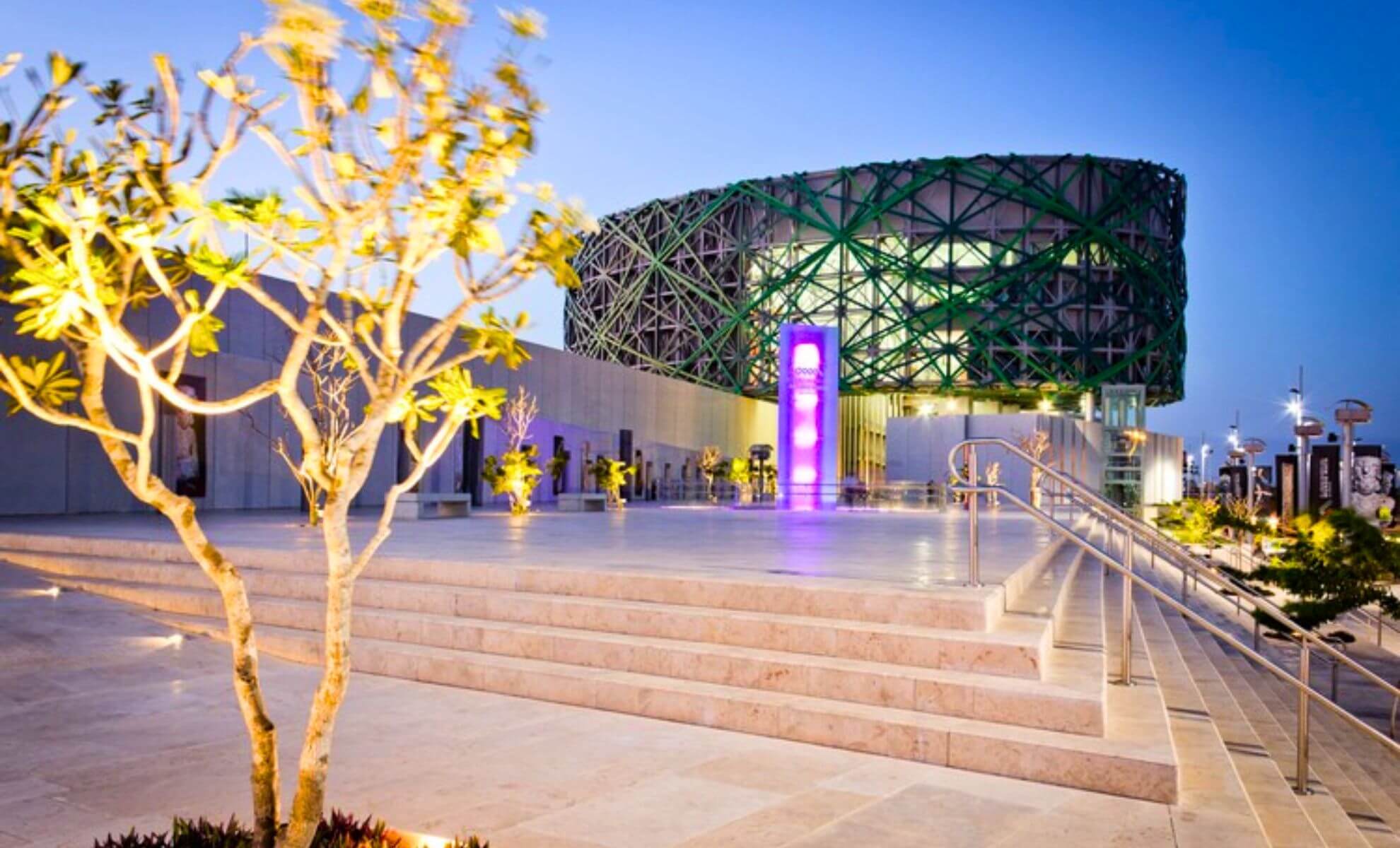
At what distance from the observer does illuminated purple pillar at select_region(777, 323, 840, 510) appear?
3303cm

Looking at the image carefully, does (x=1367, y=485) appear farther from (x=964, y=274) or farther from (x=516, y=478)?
(x=964, y=274)

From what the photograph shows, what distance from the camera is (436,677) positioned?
767cm

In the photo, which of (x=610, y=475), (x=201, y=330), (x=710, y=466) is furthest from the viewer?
(x=710, y=466)

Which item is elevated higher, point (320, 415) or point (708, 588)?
point (320, 415)

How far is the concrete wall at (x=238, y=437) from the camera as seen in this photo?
20781mm

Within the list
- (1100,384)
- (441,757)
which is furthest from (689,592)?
(1100,384)

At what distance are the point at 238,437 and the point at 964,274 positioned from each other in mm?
48813

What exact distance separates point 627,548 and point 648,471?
33.3 m

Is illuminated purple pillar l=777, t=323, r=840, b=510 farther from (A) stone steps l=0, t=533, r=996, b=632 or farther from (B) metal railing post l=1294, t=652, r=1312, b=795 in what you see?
(B) metal railing post l=1294, t=652, r=1312, b=795

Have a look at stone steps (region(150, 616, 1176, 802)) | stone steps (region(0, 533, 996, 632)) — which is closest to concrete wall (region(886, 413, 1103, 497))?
stone steps (region(0, 533, 996, 632))

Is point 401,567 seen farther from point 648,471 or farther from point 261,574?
point 648,471

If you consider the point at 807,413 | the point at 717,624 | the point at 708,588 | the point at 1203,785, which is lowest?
the point at 1203,785

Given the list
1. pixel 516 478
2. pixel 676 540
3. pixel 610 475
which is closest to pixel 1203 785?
pixel 676 540

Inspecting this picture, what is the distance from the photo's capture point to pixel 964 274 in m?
64.8
